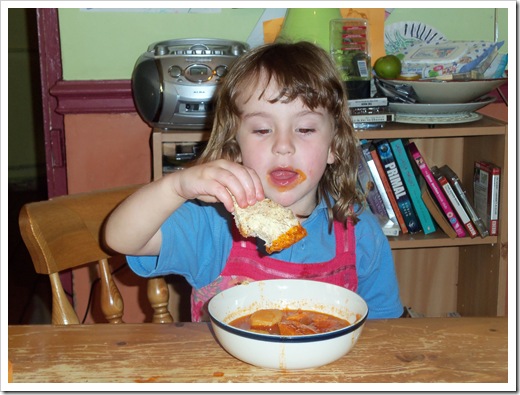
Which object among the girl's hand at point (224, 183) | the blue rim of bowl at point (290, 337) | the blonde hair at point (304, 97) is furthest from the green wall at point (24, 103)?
the blue rim of bowl at point (290, 337)

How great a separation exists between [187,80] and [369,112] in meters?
0.49

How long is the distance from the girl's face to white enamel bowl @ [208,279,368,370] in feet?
0.92

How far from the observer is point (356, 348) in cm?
94

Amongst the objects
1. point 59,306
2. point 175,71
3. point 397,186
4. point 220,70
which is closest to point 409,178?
point 397,186

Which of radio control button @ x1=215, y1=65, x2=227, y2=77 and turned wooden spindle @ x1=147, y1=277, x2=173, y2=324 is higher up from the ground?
radio control button @ x1=215, y1=65, x2=227, y2=77

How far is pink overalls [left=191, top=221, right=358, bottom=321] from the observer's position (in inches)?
51.6

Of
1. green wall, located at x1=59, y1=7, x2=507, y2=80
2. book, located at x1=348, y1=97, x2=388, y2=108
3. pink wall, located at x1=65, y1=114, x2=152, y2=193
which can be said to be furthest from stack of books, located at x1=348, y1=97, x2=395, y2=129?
pink wall, located at x1=65, y1=114, x2=152, y2=193

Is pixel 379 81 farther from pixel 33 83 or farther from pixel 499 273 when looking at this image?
pixel 33 83

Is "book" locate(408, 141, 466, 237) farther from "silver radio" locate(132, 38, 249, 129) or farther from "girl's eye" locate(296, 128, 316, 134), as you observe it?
"girl's eye" locate(296, 128, 316, 134)

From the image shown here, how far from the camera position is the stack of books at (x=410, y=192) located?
78.7 inches

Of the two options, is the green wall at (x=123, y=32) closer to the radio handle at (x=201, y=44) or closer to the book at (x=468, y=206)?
the radio handle at (x=201, y=44)

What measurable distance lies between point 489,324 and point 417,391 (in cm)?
24

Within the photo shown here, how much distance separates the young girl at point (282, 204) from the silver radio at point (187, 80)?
1.43 ft

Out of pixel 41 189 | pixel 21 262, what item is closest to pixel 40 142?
pixel 41 189
